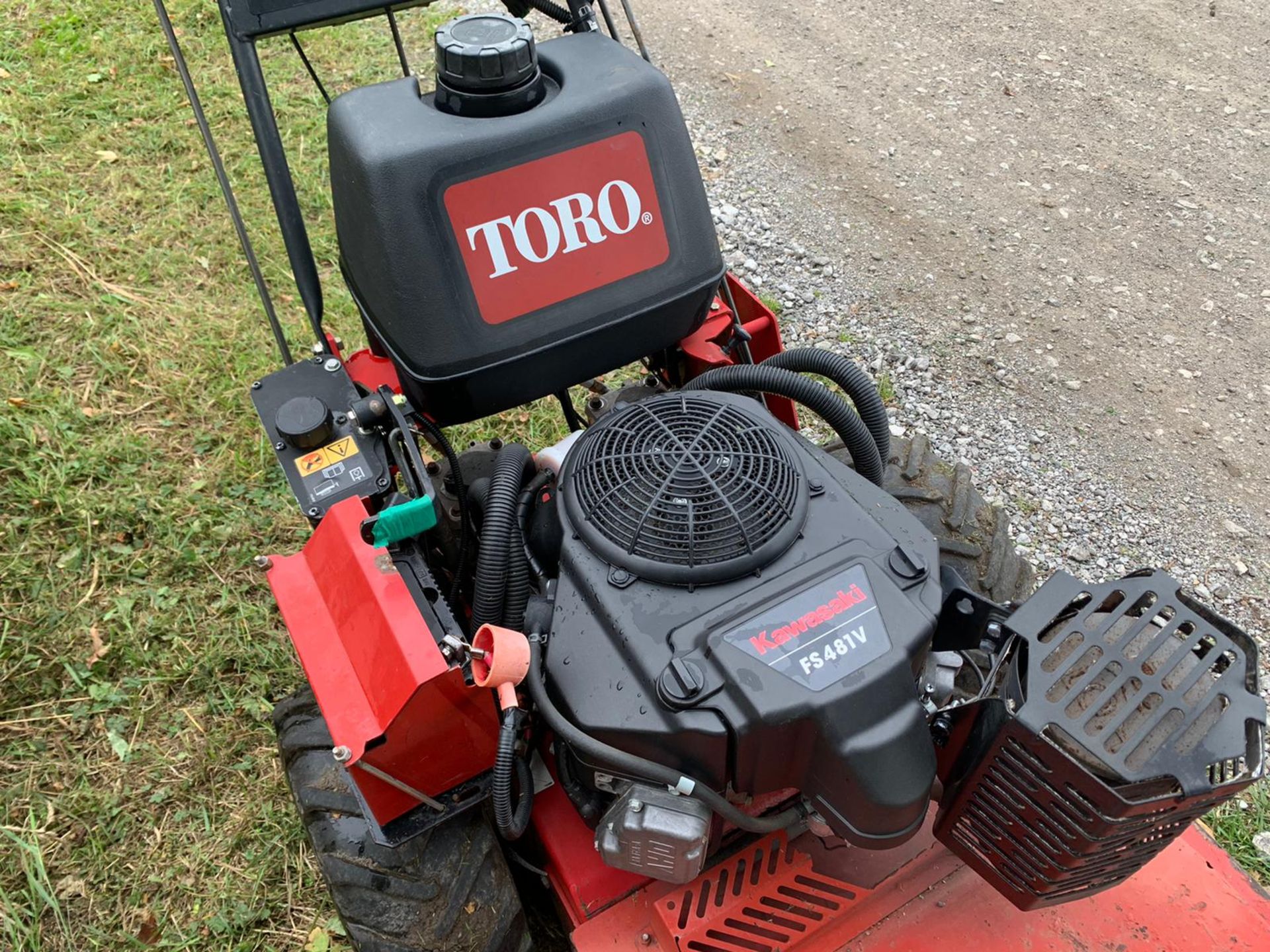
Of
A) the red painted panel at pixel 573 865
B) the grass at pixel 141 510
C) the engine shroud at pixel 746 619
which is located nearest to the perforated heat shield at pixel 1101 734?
the engine shroud at pixel 746 619

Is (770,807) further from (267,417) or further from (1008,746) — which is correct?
(267,417)

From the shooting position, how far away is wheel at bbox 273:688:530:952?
5.26 feet

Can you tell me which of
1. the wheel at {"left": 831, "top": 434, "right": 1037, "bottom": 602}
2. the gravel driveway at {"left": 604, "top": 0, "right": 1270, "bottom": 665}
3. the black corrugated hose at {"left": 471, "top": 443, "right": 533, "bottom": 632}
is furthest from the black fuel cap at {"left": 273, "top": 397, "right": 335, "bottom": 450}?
the gravel driveway at {"left": 604, "top": 0, "right": 1270, "bottom": 665}

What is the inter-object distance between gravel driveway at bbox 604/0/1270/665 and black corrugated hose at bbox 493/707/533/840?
1814 mm

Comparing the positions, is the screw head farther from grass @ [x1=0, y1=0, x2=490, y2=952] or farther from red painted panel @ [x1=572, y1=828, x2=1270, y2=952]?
grass @ [x1=0, y1=0, x2=490, y2=952]

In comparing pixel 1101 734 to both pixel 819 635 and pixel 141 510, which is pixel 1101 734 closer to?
pixel 819 635

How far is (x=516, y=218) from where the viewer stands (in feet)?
5.13

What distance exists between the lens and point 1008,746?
1275 millimetres

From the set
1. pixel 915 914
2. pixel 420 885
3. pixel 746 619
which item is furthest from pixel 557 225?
pixel 915 914

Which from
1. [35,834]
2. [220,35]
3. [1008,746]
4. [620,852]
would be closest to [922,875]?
[1008,746]

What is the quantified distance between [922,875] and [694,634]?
62cm

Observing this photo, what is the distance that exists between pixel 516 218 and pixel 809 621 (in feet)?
2.52

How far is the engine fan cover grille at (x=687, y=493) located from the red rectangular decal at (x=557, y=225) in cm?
26

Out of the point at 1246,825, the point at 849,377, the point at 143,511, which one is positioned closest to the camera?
the point at 849,377
